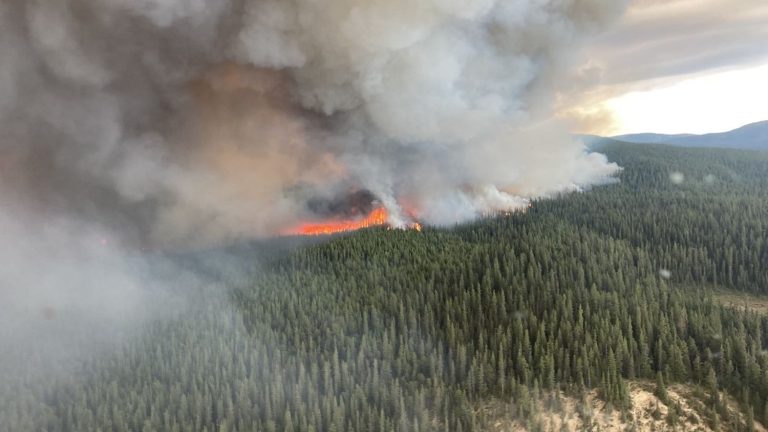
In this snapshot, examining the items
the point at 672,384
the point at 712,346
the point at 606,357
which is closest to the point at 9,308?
the point at 606,357

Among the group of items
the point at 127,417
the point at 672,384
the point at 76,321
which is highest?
the point at 76,321

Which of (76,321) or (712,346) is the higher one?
(76,321)

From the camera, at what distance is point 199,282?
192875 mm

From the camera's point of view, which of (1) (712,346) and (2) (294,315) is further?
(2) (294,315)

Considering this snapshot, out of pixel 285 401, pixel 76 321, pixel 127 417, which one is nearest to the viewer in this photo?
pixel 127 417

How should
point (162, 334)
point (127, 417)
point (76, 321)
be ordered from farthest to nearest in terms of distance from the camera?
point (76, 321)
point (162, 334)
point (127, 417)

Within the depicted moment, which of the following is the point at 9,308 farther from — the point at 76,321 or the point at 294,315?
the point at 294,315

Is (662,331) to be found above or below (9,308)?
below

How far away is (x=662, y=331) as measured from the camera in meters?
129

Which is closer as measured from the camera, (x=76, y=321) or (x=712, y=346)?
(x=712, y=346)

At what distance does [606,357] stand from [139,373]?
9799 cm

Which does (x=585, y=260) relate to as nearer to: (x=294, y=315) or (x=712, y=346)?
(x=712, y=346)

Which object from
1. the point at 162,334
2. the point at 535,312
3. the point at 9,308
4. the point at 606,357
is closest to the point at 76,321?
the point at 9,308

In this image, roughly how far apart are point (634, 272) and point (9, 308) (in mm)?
186346
